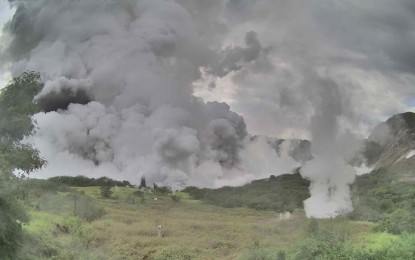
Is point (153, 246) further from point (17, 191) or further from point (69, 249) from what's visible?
point (17, 191)

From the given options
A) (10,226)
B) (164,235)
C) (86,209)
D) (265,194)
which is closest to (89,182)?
(265,194)

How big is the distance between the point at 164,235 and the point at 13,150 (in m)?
29.8

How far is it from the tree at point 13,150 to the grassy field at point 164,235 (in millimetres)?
8741

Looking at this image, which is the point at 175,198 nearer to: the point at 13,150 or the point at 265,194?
the point at 265,194

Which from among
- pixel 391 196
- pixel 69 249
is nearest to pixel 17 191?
pixel 69 249

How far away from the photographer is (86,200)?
194 feet

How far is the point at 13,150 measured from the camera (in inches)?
834

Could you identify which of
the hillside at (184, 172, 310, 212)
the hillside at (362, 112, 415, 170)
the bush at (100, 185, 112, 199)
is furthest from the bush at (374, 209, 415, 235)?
the hillside at (362, 112, 415, 170)

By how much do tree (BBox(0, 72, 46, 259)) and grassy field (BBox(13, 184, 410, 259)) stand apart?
8741 mm

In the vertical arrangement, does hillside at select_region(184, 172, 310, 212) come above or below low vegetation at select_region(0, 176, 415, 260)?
above

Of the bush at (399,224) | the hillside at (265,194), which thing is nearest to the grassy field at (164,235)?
the bush at (399,224)

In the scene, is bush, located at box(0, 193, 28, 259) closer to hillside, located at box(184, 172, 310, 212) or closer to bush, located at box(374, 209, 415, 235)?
bush, located at box(374, 209, 415, 235)

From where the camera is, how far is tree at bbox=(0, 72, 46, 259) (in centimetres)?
1912

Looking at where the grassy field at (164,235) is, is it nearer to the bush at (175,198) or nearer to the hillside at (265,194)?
the hillside at (265,194)
